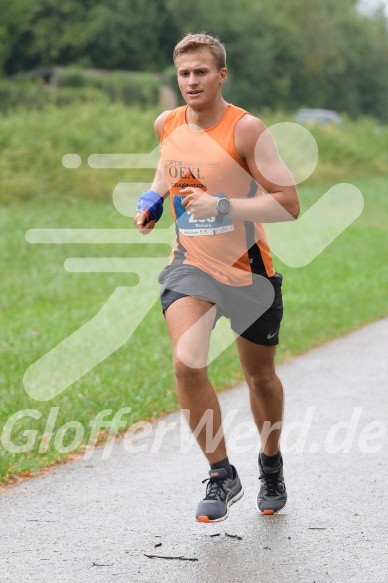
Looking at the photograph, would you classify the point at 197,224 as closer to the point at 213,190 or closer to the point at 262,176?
the point at 213,190

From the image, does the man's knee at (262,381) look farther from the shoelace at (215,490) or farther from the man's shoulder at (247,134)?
the man's shoulder at (247,134)

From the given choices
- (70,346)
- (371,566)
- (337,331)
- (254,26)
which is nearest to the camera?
(371,566)

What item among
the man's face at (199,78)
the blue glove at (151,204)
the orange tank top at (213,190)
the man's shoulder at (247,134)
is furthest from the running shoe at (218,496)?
the man's face at (199,78)

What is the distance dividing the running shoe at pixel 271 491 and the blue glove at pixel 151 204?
50.7 inches

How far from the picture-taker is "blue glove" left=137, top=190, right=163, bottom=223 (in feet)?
16.8

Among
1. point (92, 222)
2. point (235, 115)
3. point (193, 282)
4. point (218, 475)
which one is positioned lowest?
point (92, 222)

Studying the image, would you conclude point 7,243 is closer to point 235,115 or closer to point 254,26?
point 235,115

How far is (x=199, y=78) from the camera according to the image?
192 inches

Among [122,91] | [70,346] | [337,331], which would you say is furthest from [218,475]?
[122,91]

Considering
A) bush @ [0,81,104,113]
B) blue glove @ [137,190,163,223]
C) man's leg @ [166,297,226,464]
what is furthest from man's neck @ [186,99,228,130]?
bush @ [0,81,104,113]

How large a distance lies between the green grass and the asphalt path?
19.0 inches

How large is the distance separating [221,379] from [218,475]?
394 centimetres

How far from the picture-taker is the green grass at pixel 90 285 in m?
7.89

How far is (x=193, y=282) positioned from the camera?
4.96 m
